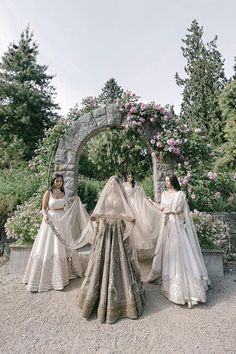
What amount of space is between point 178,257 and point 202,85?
601 inches

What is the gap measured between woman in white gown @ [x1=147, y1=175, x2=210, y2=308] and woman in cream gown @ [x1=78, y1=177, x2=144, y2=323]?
0.50 m

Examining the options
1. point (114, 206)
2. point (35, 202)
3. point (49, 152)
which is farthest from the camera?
point (49, 152)

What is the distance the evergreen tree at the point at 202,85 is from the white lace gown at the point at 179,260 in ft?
40.8

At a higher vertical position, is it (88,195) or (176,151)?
(176,151)

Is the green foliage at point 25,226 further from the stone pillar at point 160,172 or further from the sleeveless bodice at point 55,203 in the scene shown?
the stone pillar at point 160,172

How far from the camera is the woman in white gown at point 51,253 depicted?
382cm

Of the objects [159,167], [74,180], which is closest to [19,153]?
[74,180]

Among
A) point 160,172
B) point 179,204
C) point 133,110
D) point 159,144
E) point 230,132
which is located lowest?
point 179,204

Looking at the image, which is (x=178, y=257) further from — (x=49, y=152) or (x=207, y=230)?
(x=49, y=152)

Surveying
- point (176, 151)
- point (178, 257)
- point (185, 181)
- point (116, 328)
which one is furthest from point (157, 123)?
point (116, 328)

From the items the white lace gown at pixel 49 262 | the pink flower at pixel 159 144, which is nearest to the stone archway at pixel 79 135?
the pink flower at pixel 159 144

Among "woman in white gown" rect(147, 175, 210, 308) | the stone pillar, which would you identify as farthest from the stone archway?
"woman in white gown" rect(147, 175, 210, 308)

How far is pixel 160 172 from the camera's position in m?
5.52

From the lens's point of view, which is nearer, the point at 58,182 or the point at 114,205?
the point at 114,205
